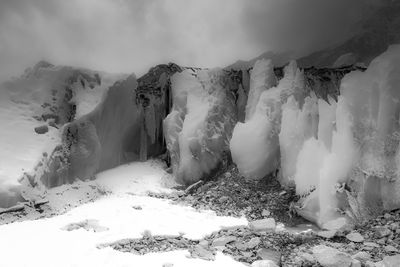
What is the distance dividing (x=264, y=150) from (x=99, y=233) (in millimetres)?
6245

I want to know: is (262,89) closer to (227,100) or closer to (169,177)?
(227,100)

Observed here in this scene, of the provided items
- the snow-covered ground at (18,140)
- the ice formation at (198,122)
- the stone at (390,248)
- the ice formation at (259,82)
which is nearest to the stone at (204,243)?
the stone at (390,248)

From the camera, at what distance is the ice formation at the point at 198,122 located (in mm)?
13453

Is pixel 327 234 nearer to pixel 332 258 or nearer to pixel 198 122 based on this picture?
pixel 332 258

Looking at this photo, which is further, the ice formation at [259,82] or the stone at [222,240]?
the ice formation at [259,82]

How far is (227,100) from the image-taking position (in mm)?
14781

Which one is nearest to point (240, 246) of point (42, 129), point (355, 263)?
point (355, 263)

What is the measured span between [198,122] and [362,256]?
7.82 m

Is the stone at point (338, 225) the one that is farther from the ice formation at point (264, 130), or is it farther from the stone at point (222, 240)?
the ice formation at point (264, 130)

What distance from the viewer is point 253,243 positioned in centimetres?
797

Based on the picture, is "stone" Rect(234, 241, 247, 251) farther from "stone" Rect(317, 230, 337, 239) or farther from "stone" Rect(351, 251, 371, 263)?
"stone" Rect(351, 251, 371, 263)

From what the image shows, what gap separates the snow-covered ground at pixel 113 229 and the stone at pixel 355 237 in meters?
2.73

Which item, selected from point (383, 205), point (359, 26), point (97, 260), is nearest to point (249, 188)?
point (383, 205)

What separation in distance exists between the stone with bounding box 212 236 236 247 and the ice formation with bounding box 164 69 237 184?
512 centimetres
